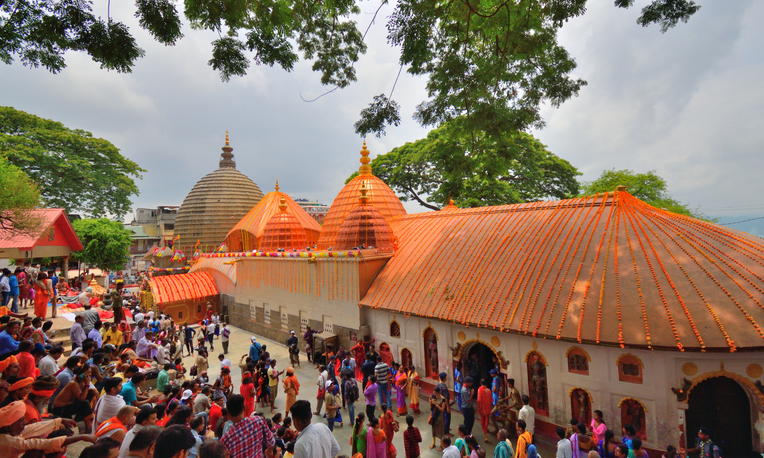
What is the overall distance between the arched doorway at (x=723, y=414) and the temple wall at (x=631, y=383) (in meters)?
0.14

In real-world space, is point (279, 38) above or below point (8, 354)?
above

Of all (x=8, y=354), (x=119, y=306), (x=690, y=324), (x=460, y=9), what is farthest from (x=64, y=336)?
(x=690, y=324)

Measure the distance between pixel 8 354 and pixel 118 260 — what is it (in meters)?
25.3

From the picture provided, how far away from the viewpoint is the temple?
7.11 metres

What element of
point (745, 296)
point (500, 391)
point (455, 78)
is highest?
point (455, 78)

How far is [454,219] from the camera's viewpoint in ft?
49.2

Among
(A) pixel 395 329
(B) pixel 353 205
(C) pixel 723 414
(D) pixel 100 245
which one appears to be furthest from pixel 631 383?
(D) pixel 100 245

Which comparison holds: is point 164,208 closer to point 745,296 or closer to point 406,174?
point 406,174

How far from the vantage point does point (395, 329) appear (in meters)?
12.2

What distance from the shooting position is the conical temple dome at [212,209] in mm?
28469

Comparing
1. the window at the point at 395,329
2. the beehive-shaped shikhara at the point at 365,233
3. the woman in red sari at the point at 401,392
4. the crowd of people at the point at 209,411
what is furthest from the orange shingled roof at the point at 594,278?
the woman in red sari at the point at 401,392

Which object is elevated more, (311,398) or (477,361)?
(477,361)

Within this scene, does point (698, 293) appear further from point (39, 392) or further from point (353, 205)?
point (353, 205)

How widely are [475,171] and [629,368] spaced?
599 centimetres
